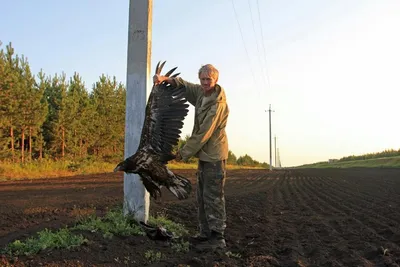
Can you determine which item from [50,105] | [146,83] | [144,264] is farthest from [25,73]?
[144,264]

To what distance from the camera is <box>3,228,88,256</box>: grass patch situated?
3831 millimetres

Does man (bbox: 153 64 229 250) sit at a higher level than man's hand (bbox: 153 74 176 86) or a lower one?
lower

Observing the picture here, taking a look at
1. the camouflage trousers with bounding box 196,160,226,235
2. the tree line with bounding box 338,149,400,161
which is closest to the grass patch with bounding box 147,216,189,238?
the camouflage trousers with bounding box 196,160,226,235

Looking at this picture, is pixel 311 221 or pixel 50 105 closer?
pixel 311 221

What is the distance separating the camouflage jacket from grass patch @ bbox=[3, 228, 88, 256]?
5.19 feet

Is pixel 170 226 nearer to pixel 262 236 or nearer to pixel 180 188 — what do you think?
pixel 180 188

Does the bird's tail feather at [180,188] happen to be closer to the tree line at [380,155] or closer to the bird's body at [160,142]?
the bird's body at [160,142]

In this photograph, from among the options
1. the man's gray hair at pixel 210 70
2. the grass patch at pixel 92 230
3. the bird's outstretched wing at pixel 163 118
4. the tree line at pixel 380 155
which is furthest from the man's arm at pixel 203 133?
the tree line at pixel 380 155

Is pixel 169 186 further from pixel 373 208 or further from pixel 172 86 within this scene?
pixel 373 208

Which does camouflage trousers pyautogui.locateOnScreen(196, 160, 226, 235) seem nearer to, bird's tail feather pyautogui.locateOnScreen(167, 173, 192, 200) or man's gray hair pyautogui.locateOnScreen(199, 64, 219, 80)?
bird's tail feather pyautogui.locateOnScreen(167, 173, 192, 200)

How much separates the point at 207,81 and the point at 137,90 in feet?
3.63

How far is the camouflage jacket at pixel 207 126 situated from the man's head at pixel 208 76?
138 millimetres

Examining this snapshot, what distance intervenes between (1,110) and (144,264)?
22.1 m

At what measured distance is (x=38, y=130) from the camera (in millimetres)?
27359
